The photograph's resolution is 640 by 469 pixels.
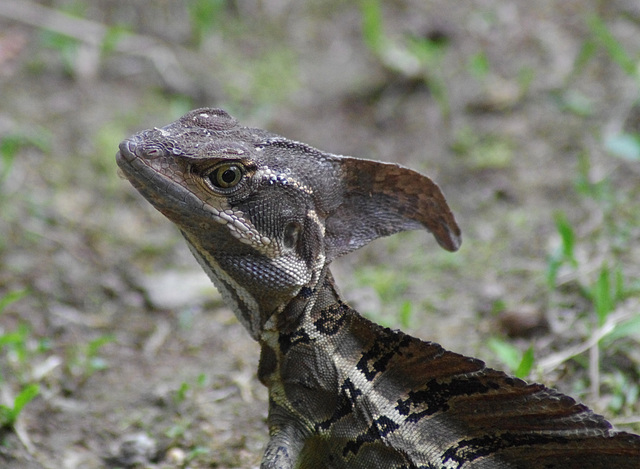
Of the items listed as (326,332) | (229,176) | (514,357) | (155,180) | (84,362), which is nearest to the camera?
(155,180)

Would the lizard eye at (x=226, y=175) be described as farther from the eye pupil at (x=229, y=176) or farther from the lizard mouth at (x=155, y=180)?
the lizard mouth at (x=155, y=180)

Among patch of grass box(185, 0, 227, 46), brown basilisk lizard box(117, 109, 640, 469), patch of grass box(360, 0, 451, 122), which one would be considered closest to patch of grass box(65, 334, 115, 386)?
brown basilisk lizard box(117, 109, 640, 469)

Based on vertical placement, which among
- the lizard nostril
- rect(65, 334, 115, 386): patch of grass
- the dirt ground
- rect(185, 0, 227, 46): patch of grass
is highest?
rect(185, 0, 227, 46): patch of grass

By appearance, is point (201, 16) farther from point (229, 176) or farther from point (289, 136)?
point (229, 176)

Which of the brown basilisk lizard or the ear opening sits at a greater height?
the ear opening

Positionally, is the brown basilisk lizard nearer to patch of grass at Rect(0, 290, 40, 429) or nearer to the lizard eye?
the lizard eye

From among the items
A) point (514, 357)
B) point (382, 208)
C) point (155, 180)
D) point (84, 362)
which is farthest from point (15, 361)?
point (514, 357)

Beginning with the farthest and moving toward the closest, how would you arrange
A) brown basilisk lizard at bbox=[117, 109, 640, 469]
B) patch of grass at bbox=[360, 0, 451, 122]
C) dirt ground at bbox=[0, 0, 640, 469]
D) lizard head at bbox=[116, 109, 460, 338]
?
1. patch of grass at bbox=[360, 0, 451, 122]
2. dirt ground at bbox=[0, 0, 640, 469]
3. lizard head at bbox=[116, 109, 460, 338]
4. brown basilisk lizard at bbox=[117, 109, 640, 469]

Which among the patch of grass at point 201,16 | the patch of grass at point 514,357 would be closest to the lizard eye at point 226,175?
the patch of grass at point 514,357

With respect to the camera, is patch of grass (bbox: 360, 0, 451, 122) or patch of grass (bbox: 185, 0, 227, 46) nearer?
patch of grass (bbox: 360, 0, 451, 122)
